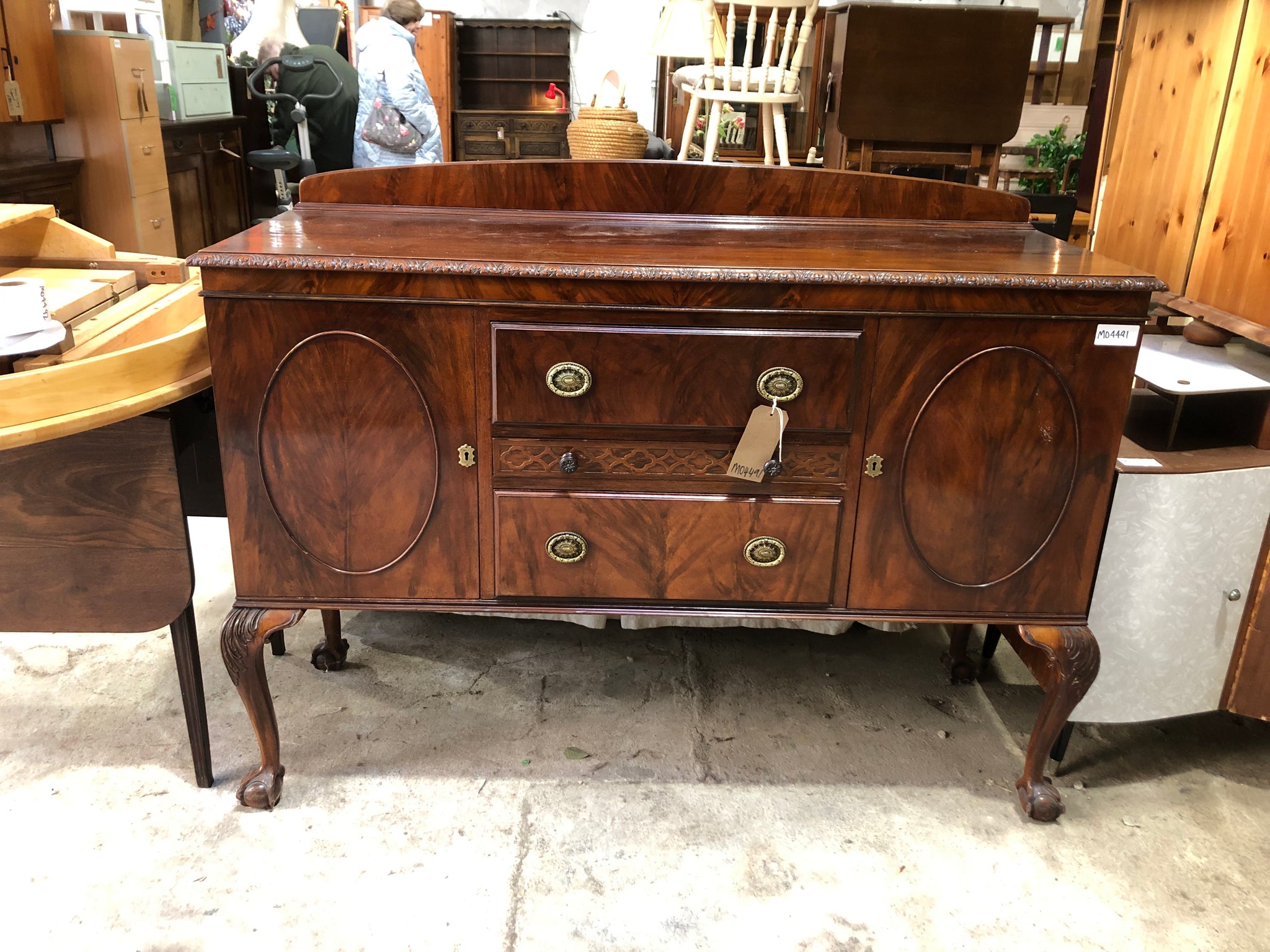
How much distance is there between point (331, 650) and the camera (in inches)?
85.0

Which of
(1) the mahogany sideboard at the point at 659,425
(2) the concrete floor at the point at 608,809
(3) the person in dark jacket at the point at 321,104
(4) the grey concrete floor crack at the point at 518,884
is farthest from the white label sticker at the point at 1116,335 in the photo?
(3) the person in dark jacket at the point at 321,104

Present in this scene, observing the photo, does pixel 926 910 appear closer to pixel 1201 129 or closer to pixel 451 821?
pixel 451 821

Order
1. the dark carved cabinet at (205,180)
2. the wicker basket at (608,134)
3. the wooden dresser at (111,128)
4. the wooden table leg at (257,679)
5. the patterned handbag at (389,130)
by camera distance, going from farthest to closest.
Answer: the patterned handbag at (389,130), the dark carved cabinet at (205,180), the wooden dresser at (111,128), the wicker basket at (608,134), the wooden table leg at (257,679)

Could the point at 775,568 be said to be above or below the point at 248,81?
below

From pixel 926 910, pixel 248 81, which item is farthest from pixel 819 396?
pixel 248 81

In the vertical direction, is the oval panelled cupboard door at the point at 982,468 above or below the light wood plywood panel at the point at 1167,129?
below

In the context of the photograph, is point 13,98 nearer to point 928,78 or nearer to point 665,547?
point 928,78

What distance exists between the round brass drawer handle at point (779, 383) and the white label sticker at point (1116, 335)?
45cm

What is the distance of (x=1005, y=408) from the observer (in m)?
1.49

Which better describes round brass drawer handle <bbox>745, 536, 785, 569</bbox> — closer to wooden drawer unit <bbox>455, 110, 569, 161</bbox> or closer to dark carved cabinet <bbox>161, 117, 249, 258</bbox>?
dark carved cabinet <bbox>161, 117, 249, 258</bbox>

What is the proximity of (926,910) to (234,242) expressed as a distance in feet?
4.94

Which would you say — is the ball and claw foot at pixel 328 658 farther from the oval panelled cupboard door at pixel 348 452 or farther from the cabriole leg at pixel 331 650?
the oval panelled cupboard door at pixel 348 452

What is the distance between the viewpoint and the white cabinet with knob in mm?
1667

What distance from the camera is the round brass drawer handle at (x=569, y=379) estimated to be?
4.77 ft
